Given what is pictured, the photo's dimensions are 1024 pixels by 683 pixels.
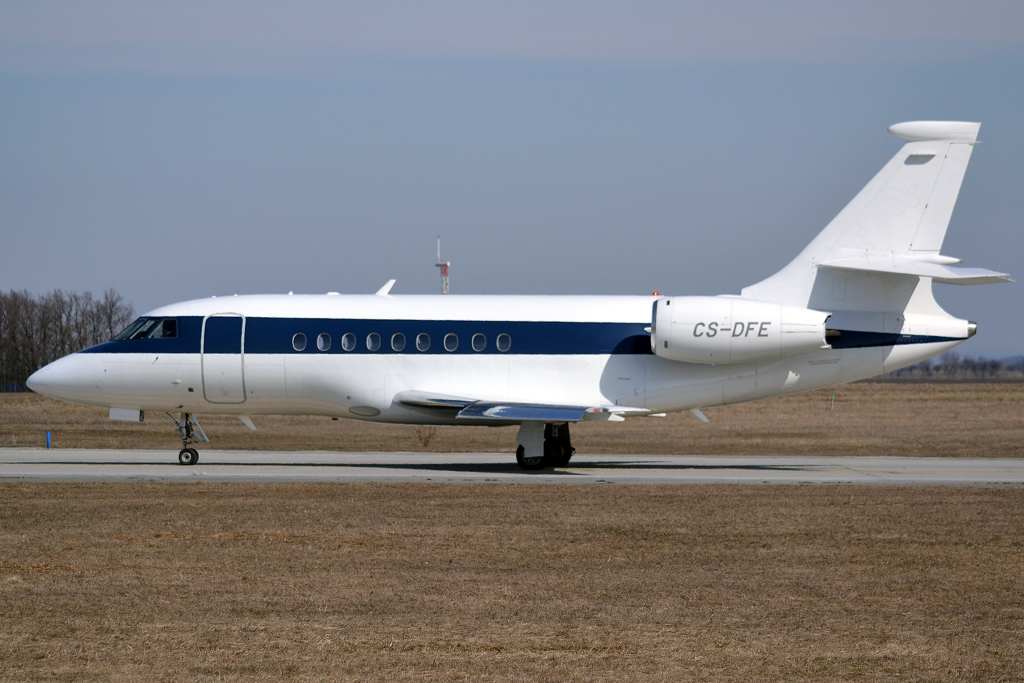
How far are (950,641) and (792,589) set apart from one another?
225cm

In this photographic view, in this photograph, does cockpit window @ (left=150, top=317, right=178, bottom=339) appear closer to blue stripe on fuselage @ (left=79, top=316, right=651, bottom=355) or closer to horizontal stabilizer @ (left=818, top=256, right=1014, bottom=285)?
blue stripe on fuselage @ (left=79, top=316, right=651, bottom=355)

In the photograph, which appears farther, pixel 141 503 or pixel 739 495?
pixel 739 495

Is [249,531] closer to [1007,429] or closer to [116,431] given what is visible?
[116,431]

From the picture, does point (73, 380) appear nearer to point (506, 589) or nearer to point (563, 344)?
point (563, 344)

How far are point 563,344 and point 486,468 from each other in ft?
11.1

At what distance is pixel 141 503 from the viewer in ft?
57.8

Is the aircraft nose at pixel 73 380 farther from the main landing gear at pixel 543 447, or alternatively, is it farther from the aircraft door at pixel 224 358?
the main landing gear at pixel 543 447

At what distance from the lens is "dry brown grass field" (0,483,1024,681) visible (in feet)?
27.6

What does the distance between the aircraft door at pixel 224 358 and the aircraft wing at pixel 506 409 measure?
3.70 m

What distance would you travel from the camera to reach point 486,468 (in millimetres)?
25516

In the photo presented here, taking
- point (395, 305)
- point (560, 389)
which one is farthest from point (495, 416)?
point (395, 305)

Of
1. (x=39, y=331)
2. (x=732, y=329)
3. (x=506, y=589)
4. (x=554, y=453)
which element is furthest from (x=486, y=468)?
(x=39, y=331)

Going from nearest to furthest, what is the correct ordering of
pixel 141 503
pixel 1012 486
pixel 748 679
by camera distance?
pixel 748 679 < pixel 141 503 < pixel 1012 486

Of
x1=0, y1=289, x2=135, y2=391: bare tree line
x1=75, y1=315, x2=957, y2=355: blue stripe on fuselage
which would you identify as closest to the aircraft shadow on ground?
x1=75, y1=315, x2=957, y2=355: blue stripe on fuselage
